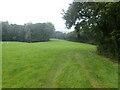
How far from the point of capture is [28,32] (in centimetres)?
3159

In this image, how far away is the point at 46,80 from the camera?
3209 mm

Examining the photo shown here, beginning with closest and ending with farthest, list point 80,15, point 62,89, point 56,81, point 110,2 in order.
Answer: point 62,89
point 56,81
point 110,2
point 80,15

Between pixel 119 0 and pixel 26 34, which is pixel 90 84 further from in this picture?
pixel 26 34

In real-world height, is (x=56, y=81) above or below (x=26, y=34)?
below

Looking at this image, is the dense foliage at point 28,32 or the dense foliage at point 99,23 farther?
the dense foliage at point 28,32

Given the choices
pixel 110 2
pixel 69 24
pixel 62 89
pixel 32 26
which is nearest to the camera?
pixel 62 89

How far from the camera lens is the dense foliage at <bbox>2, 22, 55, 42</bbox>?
3047cm

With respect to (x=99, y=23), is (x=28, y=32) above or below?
above

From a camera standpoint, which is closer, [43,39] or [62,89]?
[62,89]

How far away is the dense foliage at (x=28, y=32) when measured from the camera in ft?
100.0

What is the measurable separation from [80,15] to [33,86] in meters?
8.40

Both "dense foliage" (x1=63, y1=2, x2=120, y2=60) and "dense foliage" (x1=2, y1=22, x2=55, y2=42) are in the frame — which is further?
"dense foliage" (x1=2, y1=22, x2=55, y2=42)

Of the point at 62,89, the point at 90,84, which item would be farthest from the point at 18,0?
the point at 90,84

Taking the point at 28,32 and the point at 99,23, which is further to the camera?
the point at 28,32
